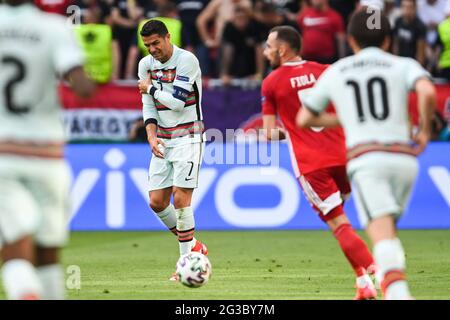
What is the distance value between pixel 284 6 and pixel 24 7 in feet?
43.8

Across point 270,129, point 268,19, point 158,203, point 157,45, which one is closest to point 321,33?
point 268,19

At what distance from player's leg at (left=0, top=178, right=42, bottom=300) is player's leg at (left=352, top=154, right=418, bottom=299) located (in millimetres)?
2168

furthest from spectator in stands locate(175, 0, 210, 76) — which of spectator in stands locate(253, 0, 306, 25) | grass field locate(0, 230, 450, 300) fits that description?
grass field locate(0, 230, 450, 300)

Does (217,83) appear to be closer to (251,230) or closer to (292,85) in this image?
(251,230)

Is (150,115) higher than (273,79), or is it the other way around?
(273,79)

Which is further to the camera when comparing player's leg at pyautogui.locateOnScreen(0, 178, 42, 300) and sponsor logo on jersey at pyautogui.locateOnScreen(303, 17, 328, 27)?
sponsor logo on jersey at pyautogui.locateOnScreen(303, 17, 328, 27)

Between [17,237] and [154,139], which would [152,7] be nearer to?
[154,139]

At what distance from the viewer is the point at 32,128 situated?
698 cm

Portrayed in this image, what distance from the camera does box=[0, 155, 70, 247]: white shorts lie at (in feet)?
22.4

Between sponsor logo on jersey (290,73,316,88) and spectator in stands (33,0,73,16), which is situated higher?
spectator in stands (33,0,73,16)

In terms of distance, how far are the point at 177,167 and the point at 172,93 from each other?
761 mm

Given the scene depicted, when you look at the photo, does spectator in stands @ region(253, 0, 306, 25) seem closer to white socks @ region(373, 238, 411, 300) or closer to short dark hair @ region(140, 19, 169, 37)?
short dark hair @ region(140, 19, 169, 37)

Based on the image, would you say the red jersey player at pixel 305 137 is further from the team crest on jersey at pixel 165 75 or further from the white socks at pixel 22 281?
the white socks at pixel 22 281
